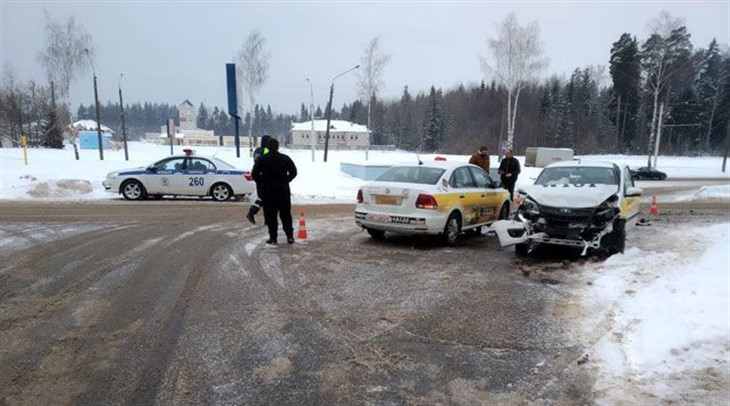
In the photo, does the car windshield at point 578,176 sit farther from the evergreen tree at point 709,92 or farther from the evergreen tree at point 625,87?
the evergreen tree at point 709,92

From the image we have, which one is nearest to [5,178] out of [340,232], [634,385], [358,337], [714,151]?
[340,232]

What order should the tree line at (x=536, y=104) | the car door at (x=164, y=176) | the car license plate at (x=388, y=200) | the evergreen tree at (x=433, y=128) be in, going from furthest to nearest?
the evergreen tree at (x=433, y=128) < the tree line at (x=536, y=104) < the car door at (x=164, y=176) < the car license plate at (x=388, y=200)

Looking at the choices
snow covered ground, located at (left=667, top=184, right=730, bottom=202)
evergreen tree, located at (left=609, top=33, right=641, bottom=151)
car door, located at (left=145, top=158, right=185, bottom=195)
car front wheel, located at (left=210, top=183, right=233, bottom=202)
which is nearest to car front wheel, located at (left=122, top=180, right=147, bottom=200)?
car door, located at (left=145, top=158, right=185, bottom=195)

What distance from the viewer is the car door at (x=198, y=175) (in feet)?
56.0

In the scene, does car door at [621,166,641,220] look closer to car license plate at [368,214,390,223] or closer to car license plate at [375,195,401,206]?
car license plate at [375,195,401,206]

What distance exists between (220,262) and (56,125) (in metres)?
56.0

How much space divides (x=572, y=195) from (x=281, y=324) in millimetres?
5584

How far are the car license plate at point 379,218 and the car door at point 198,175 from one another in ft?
30.9

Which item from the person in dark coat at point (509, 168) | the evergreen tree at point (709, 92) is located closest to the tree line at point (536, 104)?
the evergreen tree at point (709, 92)

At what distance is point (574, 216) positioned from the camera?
8156 millimetres

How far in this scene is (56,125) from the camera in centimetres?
5391

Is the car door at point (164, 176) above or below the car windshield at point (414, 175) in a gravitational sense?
below

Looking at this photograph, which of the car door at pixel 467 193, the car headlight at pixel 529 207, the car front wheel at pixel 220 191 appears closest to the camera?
the car headlight at pixel 529 207

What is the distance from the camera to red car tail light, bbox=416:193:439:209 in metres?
8.99
